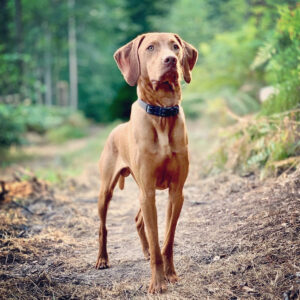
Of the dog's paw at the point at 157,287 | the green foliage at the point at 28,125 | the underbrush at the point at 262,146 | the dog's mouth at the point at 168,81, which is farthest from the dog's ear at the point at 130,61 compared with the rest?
the green foliage at the point at 28,125

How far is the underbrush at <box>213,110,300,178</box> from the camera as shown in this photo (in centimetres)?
489

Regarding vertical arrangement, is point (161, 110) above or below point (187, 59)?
below

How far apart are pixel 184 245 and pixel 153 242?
104 cm

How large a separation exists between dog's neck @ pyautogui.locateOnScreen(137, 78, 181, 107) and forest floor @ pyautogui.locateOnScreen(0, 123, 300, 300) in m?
1.54

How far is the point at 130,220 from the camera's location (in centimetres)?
550


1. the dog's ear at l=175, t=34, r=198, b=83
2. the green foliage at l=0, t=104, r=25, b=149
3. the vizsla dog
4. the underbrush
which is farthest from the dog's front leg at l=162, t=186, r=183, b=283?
the green foliage at l=0, t=104, r=25, b=149

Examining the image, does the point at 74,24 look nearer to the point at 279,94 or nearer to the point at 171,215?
the point at 279,94

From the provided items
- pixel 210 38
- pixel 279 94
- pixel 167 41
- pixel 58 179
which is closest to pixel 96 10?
pixel 210 38

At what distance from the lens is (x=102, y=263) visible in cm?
385

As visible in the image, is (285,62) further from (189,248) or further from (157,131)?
(157,131)

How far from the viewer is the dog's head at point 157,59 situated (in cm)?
295

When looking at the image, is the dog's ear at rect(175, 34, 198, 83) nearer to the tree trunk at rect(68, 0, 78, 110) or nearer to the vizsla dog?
the vizsla dog

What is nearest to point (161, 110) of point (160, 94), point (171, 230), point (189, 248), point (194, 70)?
point (160, 94)

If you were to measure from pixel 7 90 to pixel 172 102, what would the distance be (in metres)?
11.6
